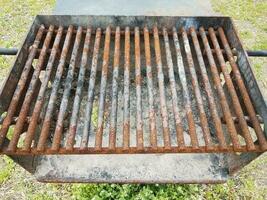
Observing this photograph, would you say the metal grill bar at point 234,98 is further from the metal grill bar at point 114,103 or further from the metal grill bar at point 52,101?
the metal grill bar at point 52,101

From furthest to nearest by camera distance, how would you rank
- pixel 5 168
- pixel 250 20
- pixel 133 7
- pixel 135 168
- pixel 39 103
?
pixel 250 20, pixel 5 168, pixel 133 7, pixel 135 168, pixel 39 103

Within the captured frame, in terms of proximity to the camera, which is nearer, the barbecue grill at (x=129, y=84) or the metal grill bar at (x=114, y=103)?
the metal grill bar at (x=114, y=103)

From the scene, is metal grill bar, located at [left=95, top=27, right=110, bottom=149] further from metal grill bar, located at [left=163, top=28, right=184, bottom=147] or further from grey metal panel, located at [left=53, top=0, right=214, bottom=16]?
metal grill bar, located at [left=163, top=28, right=184, bottom=147]

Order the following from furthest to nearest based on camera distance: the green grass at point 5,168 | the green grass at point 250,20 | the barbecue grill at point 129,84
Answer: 1. the green grass at point 250,20
2. the green grass at point 5,168
3. the barbecue grill at point 129,84

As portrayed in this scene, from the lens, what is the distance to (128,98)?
1.97m

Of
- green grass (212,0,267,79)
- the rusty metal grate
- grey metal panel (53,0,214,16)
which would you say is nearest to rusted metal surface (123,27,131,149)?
the rusty metal grate

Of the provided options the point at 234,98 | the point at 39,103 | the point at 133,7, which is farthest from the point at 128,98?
the point at 133,7

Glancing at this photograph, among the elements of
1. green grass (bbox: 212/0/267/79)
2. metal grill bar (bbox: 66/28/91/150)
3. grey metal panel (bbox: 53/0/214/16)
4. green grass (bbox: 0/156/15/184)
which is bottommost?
green grass (bbox: 0/156/15/184)

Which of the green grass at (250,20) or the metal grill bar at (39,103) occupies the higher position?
the metal grill bar at (39,103)

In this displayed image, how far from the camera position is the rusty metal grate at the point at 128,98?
1680mm

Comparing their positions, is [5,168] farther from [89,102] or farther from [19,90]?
[89,102]

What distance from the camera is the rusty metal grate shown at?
1.68 meters

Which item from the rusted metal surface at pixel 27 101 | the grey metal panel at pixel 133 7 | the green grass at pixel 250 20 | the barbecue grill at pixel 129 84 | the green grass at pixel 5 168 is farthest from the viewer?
the green grass at pixel 250 20

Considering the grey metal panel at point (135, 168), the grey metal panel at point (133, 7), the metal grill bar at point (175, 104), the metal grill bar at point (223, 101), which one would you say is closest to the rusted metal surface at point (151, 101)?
the metal grill bar at point (175, 104)
